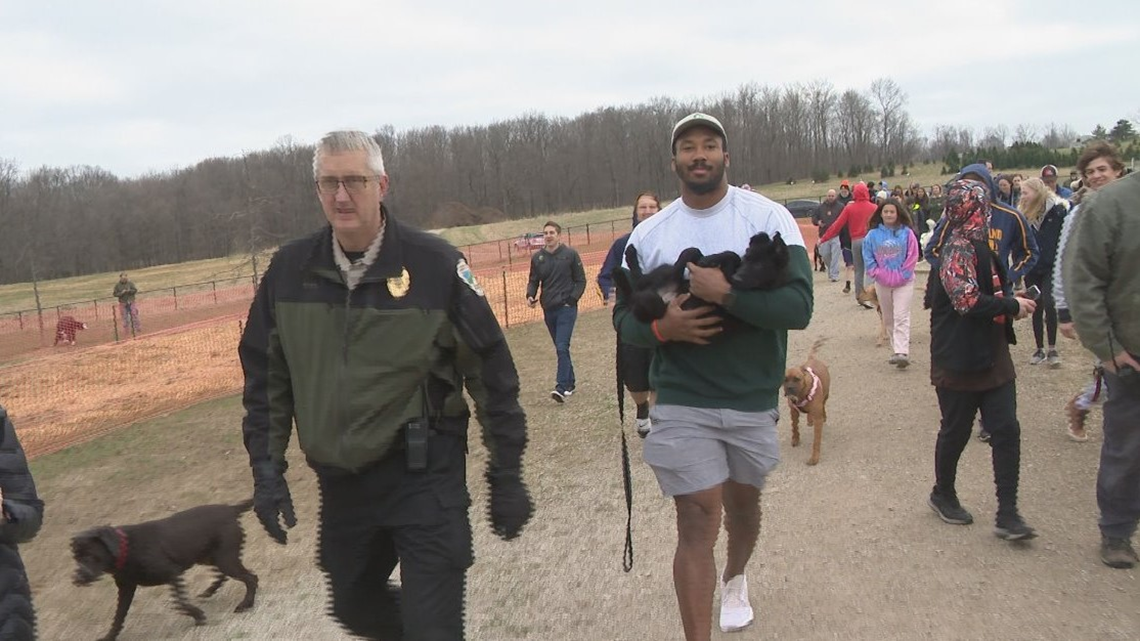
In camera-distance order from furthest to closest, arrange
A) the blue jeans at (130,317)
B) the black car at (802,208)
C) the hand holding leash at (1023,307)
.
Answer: the black car at (802,208)
the blue jeans at (130,317)
the hand holding leash at (1023,307)

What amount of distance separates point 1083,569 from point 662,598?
1.95 metres

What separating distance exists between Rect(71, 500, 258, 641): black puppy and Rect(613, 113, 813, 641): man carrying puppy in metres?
2.22

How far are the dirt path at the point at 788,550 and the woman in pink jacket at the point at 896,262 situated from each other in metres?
0.58

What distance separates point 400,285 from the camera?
239 cm

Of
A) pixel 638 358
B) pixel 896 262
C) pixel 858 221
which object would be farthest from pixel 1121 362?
pixel 858 221

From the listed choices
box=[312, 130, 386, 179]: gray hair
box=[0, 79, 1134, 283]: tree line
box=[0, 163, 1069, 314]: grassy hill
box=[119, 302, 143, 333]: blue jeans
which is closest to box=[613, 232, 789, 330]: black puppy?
box=[312, 130, 386, 179]: gray hair

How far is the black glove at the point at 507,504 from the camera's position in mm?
2486

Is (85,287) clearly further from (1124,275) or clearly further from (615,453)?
(1124,275)

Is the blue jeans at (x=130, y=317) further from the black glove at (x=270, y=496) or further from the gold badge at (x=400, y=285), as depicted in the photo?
the gold badge at (x=400, y=285)

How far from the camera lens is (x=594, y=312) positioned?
14.9 meters

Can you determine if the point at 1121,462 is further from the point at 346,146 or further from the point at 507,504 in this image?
the point at 346,146

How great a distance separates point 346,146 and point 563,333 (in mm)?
5848

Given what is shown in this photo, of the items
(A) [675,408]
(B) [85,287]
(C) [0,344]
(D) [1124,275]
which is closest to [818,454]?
(D) [1124,275]

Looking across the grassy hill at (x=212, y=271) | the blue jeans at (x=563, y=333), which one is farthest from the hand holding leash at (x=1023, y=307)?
the grassy hill at (x=212, y=271)
